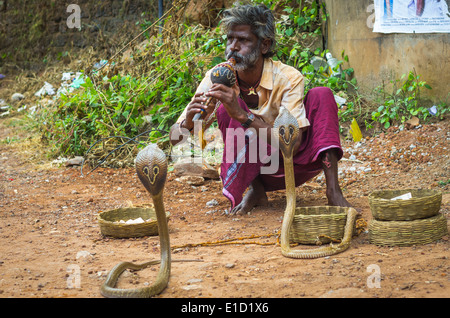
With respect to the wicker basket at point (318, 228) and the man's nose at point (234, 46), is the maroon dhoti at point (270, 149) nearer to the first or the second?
the man's nose at point (234, 46)

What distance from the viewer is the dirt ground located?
2252 millimetres

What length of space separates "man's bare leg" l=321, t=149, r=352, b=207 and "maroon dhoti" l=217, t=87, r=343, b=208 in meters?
0.06

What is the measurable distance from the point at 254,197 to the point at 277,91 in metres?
0.80

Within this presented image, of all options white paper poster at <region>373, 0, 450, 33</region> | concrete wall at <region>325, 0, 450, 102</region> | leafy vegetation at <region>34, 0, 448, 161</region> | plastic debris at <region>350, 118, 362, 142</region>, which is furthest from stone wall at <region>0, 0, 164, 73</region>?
plastic debris at <region>350, 118, 362, 142</region>

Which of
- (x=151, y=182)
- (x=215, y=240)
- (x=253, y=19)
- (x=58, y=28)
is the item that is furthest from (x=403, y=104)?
(x=58, y=28)

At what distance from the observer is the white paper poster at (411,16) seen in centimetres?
523

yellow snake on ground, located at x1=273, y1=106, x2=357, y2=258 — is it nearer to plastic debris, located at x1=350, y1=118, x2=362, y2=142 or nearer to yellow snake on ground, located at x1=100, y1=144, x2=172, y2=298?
yellow snake on ground, located at x1=100, y1=144, x2=172, y2=298

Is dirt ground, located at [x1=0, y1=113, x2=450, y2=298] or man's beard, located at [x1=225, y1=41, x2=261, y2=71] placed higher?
man's beard, located at [x1=225, y1=41, x2=261, y2=71]

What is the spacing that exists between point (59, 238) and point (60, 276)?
32.4 inches

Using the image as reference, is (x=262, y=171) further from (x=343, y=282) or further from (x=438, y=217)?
(x=343, y=282)

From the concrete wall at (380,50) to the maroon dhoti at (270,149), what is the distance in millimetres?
2311

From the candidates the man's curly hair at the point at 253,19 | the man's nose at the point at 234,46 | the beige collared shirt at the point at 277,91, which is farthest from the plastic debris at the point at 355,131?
the man's nose at the point at 234,46

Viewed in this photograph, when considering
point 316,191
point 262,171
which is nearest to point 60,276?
point 262,171

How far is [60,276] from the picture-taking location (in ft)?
8.20
